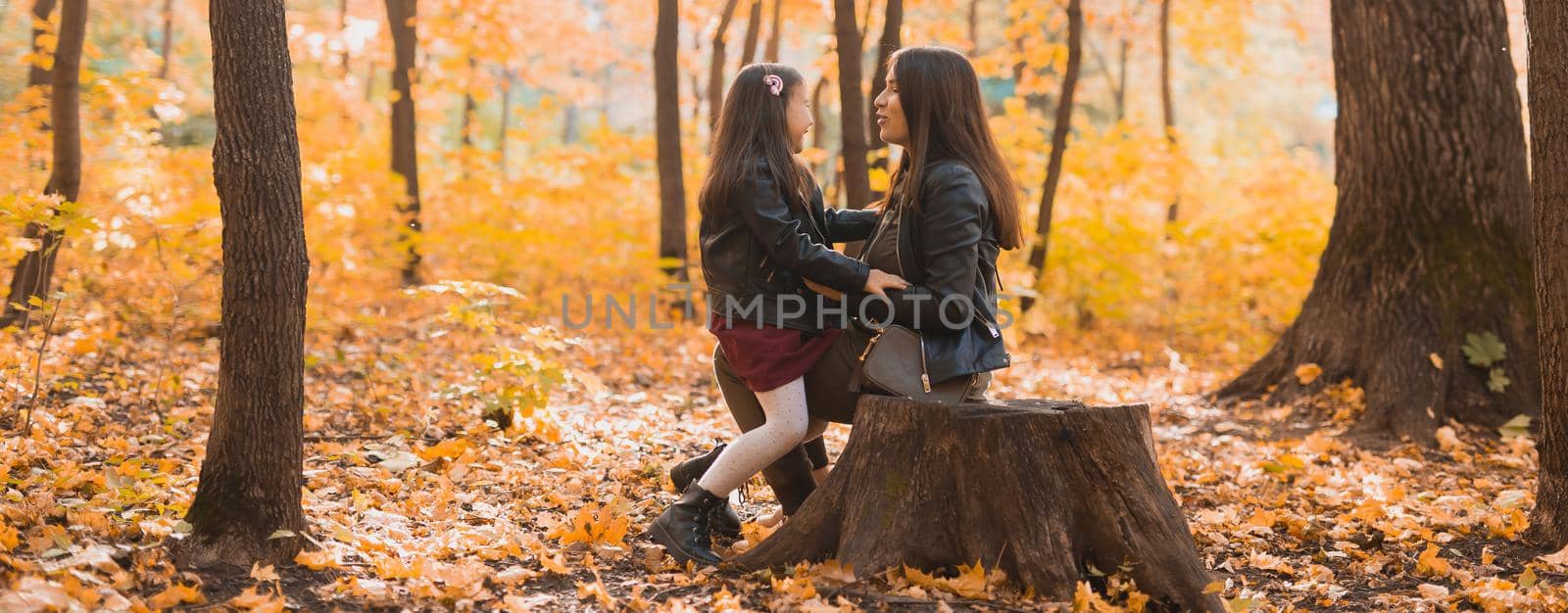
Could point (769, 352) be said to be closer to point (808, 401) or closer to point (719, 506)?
point (808, 401)

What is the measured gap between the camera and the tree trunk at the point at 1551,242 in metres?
3.97

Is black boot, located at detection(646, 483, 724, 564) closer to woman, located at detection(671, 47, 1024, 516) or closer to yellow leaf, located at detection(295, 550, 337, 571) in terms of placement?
woman, located at detection(671, 47, 1024, 516)

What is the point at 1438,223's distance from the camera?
6.79 metres

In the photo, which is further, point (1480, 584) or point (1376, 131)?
point (1376, 131)

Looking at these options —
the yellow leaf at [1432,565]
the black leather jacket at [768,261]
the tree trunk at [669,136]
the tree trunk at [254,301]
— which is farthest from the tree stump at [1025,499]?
the tree trunk at [669,136]

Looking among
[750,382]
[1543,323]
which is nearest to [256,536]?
[750,382]

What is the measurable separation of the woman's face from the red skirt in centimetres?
74

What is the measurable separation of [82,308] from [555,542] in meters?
5.36

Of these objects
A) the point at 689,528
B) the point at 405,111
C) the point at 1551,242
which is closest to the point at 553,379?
the point at 689,528

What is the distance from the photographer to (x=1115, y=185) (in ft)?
46.2

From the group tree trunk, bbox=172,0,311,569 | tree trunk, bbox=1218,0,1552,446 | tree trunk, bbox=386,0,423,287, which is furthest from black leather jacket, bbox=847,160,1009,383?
tree trunk, bbox=386,0,423,287

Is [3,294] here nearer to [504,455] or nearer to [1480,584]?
[504,455]

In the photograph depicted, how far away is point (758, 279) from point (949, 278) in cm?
70

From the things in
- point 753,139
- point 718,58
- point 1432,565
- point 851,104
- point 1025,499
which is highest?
point 718,58
